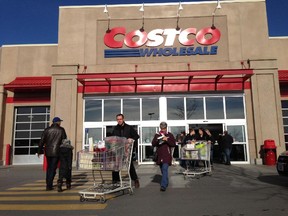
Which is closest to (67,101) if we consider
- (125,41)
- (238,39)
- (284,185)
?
(125,41)

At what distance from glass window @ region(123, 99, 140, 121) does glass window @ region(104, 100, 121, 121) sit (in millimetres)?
387

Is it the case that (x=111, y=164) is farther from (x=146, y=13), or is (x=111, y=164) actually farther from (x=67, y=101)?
(x=146, y=13)

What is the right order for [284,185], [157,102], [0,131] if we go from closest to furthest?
[284,185] → [157,102] → [0,131]

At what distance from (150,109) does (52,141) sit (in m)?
9.51

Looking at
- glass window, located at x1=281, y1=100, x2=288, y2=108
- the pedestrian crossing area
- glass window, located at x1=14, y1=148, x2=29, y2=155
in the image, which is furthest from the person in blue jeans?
glass window, located at x1=14, y1=148, x2=29, y2=155

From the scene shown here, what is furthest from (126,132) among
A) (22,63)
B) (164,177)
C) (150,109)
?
A: (22,63)

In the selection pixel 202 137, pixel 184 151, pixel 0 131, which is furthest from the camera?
pixel 0 131

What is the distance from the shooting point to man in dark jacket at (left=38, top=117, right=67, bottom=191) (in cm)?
819

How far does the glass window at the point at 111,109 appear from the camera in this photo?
1736 centimetres

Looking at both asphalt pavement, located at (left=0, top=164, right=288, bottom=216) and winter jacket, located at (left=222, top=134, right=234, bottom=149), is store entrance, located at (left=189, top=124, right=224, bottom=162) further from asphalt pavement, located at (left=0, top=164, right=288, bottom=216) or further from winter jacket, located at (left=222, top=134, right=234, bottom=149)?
asphalt pavement, located at (left=0, top=164, right=288, bottom=216)

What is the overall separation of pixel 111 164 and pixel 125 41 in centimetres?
1227

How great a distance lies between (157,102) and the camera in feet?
57.1

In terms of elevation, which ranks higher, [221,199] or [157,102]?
[157,102]

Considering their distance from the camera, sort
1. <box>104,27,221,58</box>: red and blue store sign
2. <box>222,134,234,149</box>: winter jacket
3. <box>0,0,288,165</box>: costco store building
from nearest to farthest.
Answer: <box>222,134,234,149</box>: winter jacket
<box>0,0,288,165</box>: costco store building
<box>104,27,221,58</box>: red and blue store sign
